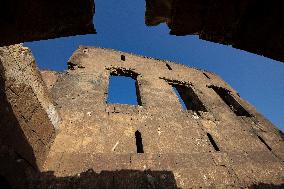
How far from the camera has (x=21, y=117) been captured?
391 centimetres

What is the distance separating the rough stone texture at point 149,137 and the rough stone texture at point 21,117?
0.40m

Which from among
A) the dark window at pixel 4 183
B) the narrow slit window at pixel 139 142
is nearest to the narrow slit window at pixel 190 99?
the narrow slit window at pixel 139 142

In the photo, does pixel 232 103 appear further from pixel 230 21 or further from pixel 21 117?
pixel 230 21

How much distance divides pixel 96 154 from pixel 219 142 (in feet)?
11.9

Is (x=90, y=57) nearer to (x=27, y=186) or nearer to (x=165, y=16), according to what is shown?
(x=27, y=186)

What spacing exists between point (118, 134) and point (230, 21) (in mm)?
A: 4458

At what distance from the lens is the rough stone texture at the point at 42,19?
151 cm

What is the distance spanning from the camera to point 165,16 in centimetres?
168

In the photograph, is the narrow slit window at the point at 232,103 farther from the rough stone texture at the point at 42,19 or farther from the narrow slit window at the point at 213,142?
the rough stone texture at the point at 42,19

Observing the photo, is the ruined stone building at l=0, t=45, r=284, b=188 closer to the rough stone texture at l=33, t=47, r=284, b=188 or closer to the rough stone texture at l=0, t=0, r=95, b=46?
the rough stone texture at l=33, t=47, r=284, b=188

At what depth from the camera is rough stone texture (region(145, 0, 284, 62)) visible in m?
1.50

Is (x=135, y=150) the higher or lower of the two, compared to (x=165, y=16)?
lower

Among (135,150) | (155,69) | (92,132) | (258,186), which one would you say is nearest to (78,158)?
(92,132)

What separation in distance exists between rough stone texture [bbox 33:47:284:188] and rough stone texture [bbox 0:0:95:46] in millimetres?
3373
